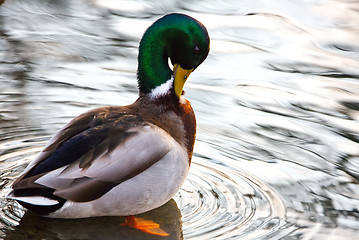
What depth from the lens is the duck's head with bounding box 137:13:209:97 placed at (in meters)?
4.91

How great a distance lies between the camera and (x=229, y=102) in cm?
642

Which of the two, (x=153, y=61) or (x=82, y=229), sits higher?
(x=153, y=61)

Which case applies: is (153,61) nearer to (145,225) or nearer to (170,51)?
(170,51)

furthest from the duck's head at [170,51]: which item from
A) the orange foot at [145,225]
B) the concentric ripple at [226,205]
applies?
the orange foot at [145,225]

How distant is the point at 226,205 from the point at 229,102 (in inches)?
68.9

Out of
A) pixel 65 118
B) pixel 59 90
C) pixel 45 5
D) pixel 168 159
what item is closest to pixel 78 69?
pixel 59 90

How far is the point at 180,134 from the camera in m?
4.99

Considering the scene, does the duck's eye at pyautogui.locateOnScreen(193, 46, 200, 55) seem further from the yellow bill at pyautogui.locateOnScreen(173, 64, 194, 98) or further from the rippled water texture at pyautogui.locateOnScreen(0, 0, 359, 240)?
the rippled water texture at pyautogui.locateOnScreen(0, 0, 359, 240)

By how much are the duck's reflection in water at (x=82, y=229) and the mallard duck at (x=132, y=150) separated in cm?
9

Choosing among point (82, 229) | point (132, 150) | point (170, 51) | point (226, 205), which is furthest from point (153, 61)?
point (82, 229)

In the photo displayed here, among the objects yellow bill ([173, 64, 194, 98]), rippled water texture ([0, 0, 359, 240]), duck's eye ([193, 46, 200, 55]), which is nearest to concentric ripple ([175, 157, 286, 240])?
rippled water texture ([0, 0, 359, 240])

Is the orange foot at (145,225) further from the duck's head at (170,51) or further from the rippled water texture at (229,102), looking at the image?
the duck's head at (170,51)

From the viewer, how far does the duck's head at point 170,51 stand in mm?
4910

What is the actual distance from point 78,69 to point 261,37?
2.18 meters
